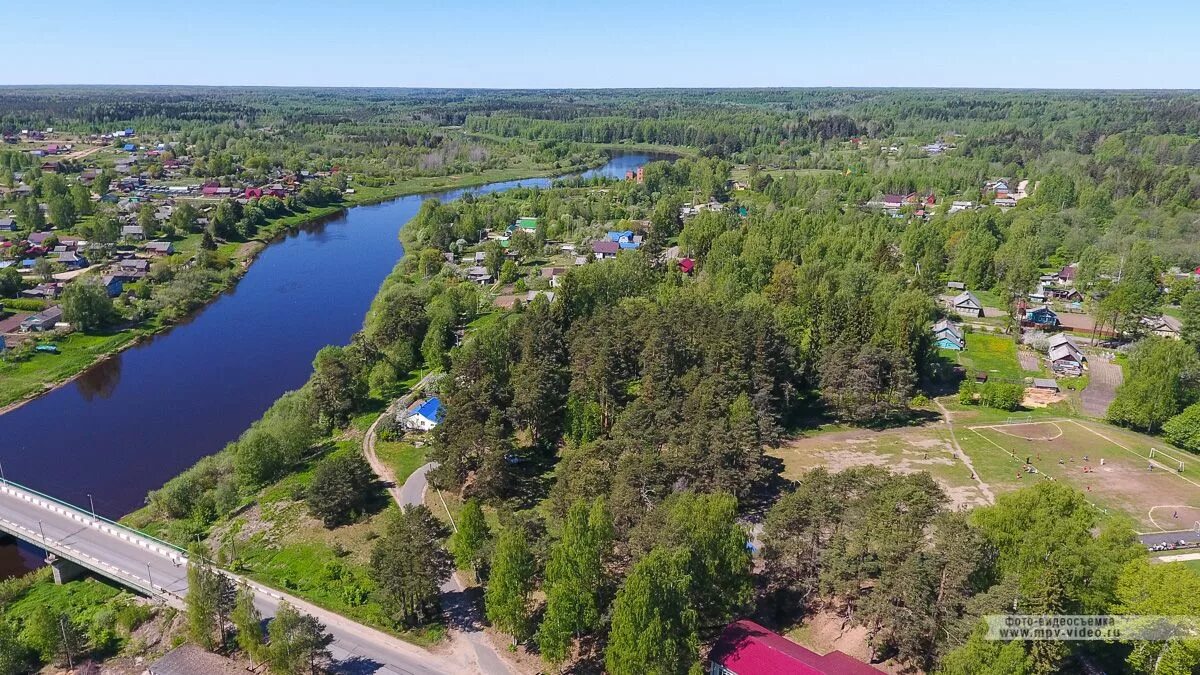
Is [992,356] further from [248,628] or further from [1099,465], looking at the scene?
[248,628]

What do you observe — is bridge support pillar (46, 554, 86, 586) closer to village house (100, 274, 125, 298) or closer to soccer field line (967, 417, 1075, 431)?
village house (100, 274, 125, 298)

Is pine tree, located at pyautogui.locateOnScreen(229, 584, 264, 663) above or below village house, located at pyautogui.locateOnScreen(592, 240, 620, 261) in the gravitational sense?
below

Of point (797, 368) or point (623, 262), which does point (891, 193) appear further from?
point (797, 368)

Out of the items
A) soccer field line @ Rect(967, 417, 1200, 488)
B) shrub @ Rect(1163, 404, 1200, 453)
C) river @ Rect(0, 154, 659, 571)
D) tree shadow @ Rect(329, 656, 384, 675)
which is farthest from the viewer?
river @ Rect(0, 154, 659, 571)

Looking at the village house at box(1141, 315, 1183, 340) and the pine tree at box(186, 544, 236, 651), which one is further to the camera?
the village house at box(1141, 315, 1183, 340)

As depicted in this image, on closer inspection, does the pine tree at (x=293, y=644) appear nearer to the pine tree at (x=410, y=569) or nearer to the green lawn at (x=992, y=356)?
the pine tree at (x=410, y=569)

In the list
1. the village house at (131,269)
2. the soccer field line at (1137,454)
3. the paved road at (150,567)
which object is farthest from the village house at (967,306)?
the village house at (131,269)

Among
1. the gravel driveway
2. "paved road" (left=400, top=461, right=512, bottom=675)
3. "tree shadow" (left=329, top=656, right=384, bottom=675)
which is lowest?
"tree shadow" (left=329, top=656, right=384, bottom=675)

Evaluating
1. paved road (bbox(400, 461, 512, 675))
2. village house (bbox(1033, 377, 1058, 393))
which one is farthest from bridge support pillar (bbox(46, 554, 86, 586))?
village house (bbox(1033, 377, 1058, 393))
